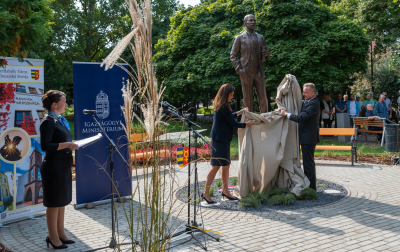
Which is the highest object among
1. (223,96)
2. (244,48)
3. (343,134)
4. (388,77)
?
(388,77)

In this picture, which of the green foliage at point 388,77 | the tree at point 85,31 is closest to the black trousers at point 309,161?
the green foliage at point 388,77

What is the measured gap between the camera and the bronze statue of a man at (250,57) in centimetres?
845

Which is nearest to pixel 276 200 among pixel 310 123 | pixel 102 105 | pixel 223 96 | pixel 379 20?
pixel 310 123

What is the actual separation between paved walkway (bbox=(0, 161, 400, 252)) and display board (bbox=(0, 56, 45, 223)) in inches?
14.2

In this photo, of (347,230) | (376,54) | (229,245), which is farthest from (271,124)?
(376,54)

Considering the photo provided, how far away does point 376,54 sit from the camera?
28.8 m

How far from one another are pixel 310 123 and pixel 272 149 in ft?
2.84

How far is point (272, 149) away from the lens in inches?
269

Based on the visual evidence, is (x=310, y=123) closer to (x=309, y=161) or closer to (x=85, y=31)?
(x=309, y=161)

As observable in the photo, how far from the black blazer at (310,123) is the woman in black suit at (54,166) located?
395 cm

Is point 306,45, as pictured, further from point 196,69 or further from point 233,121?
point 233,121

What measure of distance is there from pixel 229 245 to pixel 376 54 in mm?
28452

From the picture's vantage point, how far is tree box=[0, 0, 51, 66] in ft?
12.9

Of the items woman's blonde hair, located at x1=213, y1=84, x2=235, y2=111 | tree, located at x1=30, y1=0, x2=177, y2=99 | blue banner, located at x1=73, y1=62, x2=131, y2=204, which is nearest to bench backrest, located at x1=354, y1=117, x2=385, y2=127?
woman's blonde hair, located at x1=213, y1=84, x2=235, y2=111
